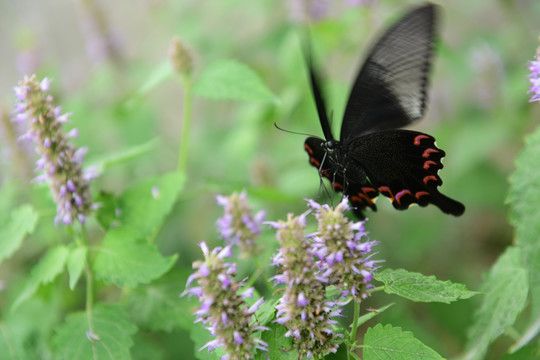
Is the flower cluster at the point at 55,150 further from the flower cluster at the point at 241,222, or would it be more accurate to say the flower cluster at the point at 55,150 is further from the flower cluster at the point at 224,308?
the flower cluster at the point at 224,308

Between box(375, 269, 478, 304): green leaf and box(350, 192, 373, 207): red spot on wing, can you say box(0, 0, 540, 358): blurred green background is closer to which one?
box(350, 192, 373, 207): red spot on wing

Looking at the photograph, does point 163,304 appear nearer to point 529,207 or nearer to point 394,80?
point 394,80

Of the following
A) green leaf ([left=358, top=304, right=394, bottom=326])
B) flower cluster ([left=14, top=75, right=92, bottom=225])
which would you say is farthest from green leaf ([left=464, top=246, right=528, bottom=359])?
flower cluster ([left=14, top=75, right=92, bottom=225])

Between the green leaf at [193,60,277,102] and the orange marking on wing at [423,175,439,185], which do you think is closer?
the orange marking on wing at [423,175,439,185]

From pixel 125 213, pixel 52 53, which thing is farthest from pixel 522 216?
pixel 52 53

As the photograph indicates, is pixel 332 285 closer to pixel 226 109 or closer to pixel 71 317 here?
pixel 71 317

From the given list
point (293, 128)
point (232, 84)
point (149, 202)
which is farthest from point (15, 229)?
point (293, 128)
